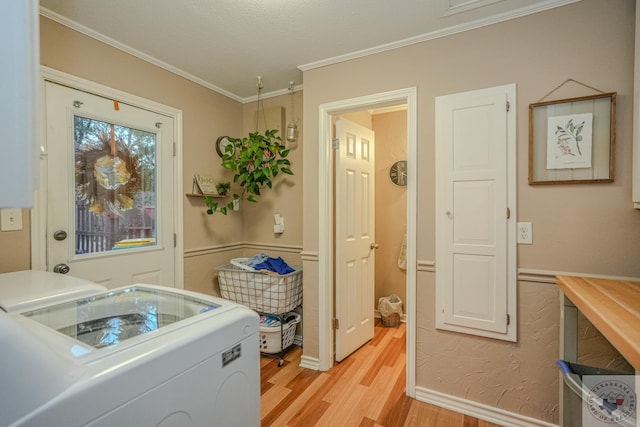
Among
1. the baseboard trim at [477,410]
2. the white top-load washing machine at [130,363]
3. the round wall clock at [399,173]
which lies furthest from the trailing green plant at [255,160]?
the baseboard trim at [477,410]

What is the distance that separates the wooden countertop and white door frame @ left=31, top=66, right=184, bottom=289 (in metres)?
2.09

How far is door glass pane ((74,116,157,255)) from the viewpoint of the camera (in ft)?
6.15

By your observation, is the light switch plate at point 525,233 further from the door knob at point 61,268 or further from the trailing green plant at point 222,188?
the door knob at point 61,268

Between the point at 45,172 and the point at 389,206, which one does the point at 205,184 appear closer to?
the point at 45,172

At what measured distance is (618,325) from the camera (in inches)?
36.1

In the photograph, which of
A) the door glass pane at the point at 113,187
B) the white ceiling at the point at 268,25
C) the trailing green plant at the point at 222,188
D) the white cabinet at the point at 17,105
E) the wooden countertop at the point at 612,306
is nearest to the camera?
the white cabinet at the point at 17,105

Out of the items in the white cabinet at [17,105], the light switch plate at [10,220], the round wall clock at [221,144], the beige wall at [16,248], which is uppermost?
the round wall clock at [221,144]

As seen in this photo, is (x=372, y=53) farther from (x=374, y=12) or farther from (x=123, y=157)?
(x=123, y=157)

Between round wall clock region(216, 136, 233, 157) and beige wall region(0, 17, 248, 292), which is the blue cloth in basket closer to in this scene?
beige wall region(0, 17, 248, 292)

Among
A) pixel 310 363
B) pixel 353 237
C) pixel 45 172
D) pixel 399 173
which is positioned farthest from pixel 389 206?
pixel 45 172

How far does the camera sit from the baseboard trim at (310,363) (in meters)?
2.34

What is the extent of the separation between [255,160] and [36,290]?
1697 mm

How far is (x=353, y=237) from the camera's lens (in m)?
2.58

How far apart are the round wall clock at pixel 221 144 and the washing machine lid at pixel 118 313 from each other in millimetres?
1763
